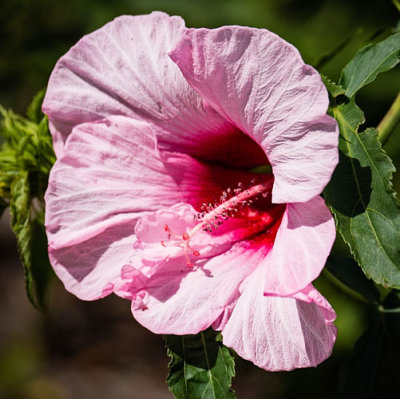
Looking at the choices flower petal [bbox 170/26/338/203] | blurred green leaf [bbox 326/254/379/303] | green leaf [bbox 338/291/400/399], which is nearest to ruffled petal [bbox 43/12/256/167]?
flower petal [bbox 170/26/338/203]

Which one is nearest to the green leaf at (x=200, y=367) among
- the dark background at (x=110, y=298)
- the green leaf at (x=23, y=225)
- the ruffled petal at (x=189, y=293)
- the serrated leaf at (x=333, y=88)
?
the ruffled petal at (x=189, y=293)

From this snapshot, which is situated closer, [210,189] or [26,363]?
[210,189]

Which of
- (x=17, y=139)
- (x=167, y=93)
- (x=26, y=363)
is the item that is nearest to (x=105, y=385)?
(x=26, y=363)

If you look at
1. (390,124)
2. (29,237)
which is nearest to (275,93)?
(390,124)

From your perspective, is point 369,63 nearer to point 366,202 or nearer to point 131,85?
point 366,202

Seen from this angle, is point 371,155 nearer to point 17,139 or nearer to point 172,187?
point 172,187
